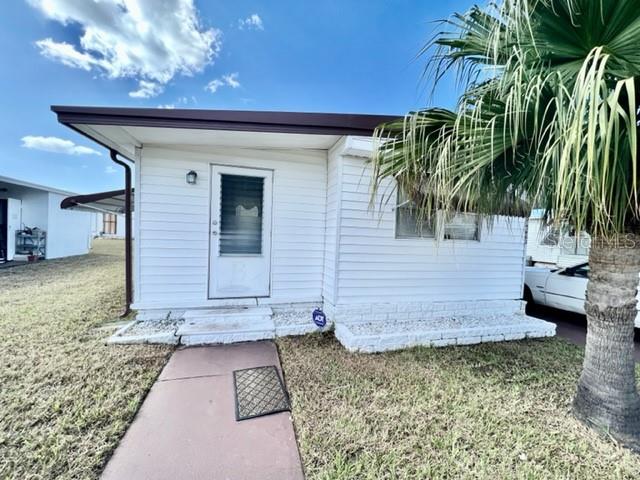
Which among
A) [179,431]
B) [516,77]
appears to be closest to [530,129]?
[516,77]

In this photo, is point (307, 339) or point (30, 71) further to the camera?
point (30, 71)

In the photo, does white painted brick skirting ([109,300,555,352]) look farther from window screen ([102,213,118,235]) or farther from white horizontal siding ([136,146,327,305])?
window screen ([102,213,118,235])

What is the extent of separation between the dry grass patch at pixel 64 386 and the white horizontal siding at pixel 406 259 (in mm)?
2546

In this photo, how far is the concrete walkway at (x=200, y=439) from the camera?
5.54 feet

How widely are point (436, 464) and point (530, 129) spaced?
221 centimetres

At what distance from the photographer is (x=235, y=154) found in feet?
13.7

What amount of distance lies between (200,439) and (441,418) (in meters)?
1.75

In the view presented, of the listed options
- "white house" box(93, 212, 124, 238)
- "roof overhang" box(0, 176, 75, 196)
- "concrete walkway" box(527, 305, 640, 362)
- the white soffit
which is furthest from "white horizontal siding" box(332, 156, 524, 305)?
"white house" box(93, 212, 124, 238)

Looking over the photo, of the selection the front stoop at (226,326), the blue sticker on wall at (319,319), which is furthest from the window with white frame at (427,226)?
the front stoop at (226,326)

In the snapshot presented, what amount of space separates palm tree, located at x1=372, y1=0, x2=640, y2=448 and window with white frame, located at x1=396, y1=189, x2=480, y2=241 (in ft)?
5.38

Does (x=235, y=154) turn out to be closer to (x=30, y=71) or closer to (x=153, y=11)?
(x=153, y=11)

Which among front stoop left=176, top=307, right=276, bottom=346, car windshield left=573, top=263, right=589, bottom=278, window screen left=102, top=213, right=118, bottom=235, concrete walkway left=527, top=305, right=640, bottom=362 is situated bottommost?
concrete walkway left=527, top=305, right=640, bottom=362

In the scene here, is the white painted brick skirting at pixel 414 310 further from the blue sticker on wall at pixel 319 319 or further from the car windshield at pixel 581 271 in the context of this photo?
the car windshield at pixel 581 271

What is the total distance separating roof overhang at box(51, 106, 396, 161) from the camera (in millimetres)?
3043
